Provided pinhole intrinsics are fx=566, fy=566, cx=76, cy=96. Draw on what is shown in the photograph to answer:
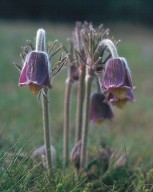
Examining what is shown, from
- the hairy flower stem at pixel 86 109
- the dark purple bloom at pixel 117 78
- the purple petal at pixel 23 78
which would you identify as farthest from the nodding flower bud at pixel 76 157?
the purple petal at pixel 23 78

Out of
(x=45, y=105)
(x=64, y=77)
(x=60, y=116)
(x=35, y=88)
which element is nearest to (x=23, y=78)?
(x=35, y=88)

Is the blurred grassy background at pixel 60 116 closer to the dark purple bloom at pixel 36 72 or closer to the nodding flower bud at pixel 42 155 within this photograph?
the nodding flower bud at pixel 42 155

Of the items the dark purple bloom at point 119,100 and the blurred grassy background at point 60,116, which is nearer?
the dark purple bloom at point 119,100

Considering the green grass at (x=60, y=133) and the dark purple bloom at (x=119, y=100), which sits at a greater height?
the dark purple bloom at (x=119, y=100)

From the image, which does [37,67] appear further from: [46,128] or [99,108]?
[99,108]

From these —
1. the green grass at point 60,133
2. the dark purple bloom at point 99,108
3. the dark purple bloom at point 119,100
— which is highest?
the dark purple bloom at point 119,100

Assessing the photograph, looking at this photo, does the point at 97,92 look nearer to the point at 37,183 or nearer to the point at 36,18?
the point at 37,183

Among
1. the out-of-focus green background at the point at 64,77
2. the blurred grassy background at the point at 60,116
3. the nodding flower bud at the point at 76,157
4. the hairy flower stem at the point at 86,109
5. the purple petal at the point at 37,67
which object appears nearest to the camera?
the purple petal at the point at 37,67
